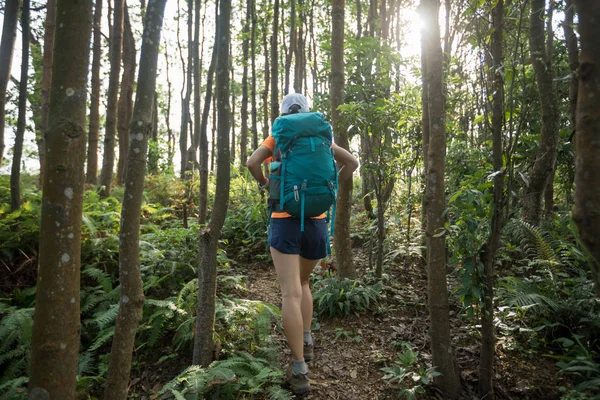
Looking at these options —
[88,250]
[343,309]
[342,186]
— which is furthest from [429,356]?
[88,250]

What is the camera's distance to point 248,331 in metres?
4.17

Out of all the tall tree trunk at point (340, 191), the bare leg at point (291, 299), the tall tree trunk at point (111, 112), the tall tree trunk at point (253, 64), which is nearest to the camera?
the bare leg at point (291, 299)

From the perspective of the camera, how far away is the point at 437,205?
131 inches

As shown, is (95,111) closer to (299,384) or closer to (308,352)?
(308,352)

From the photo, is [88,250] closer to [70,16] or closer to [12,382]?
[12,382]

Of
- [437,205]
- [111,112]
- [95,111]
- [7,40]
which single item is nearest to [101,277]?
[437,205]

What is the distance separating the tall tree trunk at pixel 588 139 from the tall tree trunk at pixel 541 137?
551cm

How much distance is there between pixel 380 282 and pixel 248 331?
222 centimetres

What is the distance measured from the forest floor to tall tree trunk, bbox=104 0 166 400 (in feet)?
5.63

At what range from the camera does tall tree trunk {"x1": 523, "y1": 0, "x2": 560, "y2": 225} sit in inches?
237

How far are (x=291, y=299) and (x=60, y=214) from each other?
2.00 m

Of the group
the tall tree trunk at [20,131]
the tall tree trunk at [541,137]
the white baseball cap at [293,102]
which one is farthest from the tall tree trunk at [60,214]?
the tall tree trunk at [541,137]

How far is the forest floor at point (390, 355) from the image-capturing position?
344 centimetres

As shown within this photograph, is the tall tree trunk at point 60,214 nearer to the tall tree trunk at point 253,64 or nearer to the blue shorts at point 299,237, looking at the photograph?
the blue shorts at point 299,237
